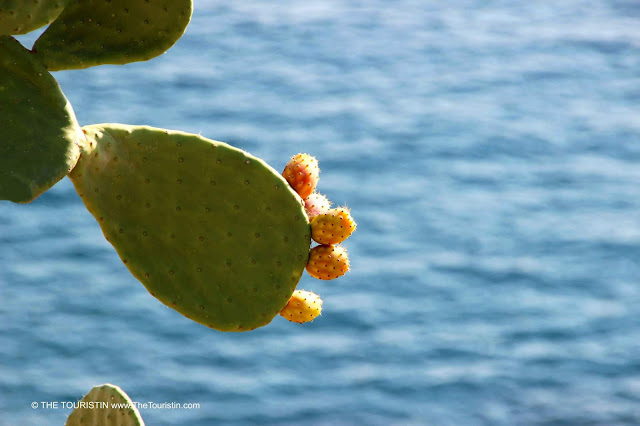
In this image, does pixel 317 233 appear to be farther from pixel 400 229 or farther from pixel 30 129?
pixel 400 229

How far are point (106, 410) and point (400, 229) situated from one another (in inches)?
163

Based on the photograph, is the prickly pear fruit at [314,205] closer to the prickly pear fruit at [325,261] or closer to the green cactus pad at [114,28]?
the prickly pear fruit at [325,261]

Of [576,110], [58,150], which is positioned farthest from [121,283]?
[58,150]

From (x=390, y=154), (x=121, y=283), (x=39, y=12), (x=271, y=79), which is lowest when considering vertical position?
(x=39, y=12)

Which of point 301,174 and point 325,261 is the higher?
point 301,174

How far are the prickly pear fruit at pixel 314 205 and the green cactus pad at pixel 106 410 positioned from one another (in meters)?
0.37

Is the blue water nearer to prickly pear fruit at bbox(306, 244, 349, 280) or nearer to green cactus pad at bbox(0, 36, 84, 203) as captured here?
prickly pear fruit at bbox(306, 244, 349, 280)

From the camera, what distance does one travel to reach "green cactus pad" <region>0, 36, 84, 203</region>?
124 centimetres

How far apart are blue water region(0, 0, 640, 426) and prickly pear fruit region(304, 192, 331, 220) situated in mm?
2980

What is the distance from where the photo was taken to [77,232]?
5.61 m

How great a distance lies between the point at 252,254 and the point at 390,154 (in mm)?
4805

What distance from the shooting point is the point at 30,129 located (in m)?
1.29

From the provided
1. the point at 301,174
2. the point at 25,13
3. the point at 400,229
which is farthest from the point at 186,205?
Result: the point at 400,229

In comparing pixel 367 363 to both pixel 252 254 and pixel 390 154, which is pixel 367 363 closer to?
pixel 390 154
